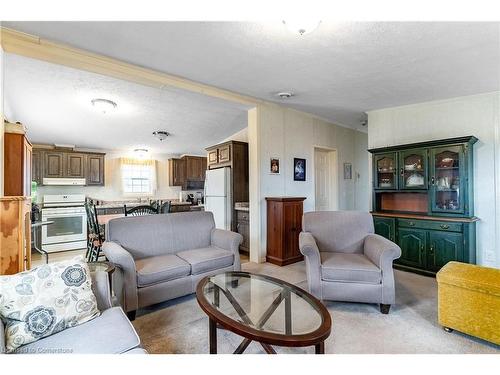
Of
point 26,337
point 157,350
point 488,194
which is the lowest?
point 157,350

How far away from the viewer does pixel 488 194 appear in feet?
10.5

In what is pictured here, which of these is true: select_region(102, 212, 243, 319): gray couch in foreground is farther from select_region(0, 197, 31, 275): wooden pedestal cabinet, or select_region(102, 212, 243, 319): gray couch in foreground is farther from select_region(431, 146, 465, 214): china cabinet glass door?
Result: select_region(431, 146, 465, 214): china cabinet glass door

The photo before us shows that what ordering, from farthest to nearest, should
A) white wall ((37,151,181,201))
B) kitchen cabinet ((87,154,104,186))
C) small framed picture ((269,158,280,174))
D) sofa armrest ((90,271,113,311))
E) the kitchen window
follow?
the kitchen window, kitchen cabinet ((87,154,104,186)), white wall ((37,151,181,201)), small framed picture ((269,158,280,174)), sofa armrest ((90,271,113,311))

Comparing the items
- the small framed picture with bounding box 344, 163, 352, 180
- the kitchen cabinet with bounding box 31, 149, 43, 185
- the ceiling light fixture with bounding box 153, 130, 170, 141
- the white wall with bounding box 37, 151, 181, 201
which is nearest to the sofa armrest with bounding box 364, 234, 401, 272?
the small framed picture with bounding box 344, 163, 352, 180

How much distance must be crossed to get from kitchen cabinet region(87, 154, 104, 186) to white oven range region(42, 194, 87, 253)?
57cm

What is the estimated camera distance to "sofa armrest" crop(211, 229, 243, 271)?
2830 millimetres

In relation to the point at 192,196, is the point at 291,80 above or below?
above

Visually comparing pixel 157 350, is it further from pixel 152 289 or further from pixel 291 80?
pixel 291 80

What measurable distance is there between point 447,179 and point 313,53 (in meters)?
2.49

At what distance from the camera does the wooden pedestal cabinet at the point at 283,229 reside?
3.63 m

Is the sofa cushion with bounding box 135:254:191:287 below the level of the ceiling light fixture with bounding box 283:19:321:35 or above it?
below

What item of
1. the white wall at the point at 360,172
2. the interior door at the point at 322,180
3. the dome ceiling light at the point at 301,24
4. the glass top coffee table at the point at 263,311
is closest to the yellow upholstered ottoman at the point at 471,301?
the glass top coffee table at the point at 263,311
